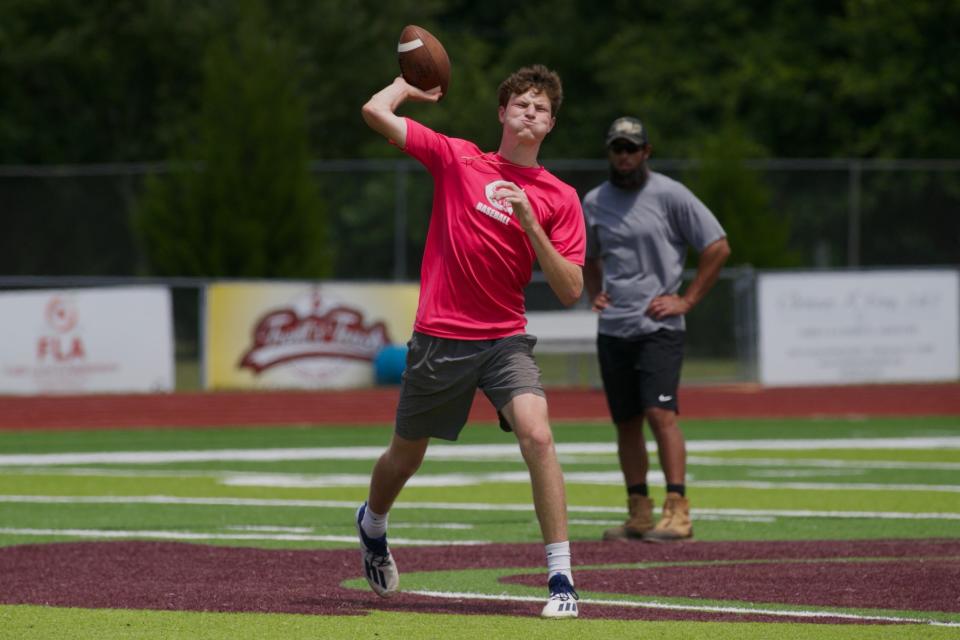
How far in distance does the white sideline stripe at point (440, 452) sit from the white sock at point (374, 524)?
26.3 feet

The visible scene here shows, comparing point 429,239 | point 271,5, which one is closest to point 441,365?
point 429,239

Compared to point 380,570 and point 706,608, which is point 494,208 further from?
point 706,608

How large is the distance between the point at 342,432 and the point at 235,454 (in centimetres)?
309

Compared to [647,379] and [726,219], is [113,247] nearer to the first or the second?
[726,219]

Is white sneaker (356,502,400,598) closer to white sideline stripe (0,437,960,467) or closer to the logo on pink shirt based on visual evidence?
the logo on pink shirt

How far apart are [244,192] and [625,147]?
64.5 ft

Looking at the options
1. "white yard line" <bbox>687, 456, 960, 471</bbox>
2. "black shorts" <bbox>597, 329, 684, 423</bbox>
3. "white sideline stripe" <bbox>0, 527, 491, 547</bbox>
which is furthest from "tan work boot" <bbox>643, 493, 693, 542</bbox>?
"white yard line" <bbox>687, 456, 960, 471</bbox>

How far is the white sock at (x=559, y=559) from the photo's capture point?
6.64 meters

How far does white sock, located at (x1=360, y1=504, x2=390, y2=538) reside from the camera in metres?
7.27

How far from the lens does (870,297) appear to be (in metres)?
24.6

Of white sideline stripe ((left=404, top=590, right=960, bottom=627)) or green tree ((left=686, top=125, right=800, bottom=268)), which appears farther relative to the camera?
green tree ((left=686, top=125, right=800, bottom=268))

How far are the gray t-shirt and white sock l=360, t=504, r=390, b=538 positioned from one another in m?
2.95

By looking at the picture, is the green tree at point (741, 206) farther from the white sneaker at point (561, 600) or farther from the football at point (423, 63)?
the white sneaker at point (561, 600)

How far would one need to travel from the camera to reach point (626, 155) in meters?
9.88
